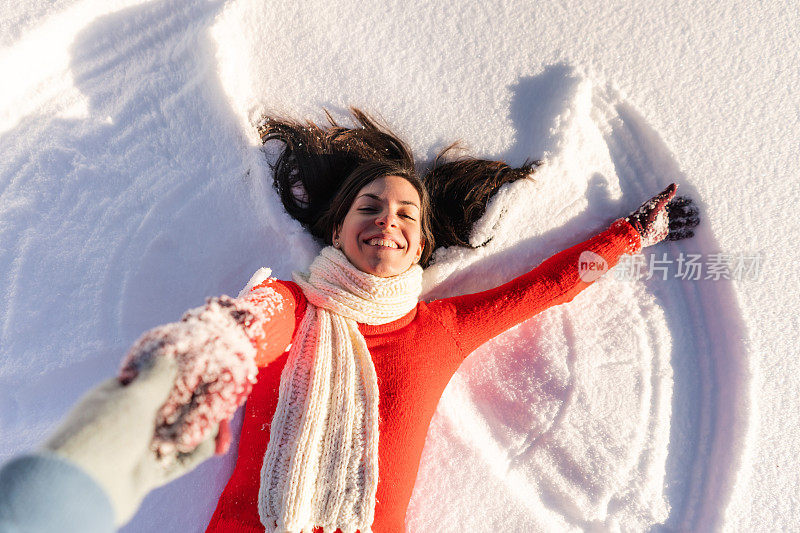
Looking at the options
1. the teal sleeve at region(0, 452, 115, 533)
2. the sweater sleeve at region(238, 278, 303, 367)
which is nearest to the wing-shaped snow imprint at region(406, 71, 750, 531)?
the sweater sleeve at region(238, 278, 303, 367)

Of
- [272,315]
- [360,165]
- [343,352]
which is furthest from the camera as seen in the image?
[360,165]

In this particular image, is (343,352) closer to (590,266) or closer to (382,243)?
(382,243)

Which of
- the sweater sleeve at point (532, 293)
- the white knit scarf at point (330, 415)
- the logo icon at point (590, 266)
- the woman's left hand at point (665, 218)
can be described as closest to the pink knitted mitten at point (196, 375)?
the white knit scarf at point (330, 415)

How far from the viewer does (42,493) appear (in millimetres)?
808

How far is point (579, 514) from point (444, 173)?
1221 mm

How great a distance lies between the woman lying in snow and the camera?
100 cm

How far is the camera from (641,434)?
1740mm

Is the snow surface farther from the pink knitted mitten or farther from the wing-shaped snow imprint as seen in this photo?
the pink knitted mitten

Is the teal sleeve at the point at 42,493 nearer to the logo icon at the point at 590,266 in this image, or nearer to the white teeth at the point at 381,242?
the white teeth at the point at 381,242

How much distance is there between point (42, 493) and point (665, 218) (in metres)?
1.81

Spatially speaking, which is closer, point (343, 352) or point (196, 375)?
point (196, 375)

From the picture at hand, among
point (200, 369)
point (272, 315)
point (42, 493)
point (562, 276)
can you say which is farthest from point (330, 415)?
point (562, 276)

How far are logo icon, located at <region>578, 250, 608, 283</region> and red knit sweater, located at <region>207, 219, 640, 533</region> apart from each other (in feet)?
0.08

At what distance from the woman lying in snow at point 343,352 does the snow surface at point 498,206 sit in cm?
17
